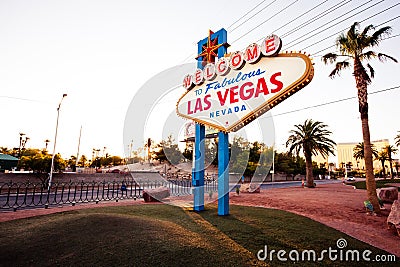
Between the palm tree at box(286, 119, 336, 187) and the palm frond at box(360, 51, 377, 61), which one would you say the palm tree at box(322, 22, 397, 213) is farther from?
the palm tree at box(286, 119, 336, 187)

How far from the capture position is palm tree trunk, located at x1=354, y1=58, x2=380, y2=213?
12.2 metres

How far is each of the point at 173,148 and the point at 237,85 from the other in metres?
36.1

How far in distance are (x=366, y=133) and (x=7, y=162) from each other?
50391 millimetres

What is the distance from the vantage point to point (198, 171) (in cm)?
1077

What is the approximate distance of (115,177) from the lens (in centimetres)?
3127

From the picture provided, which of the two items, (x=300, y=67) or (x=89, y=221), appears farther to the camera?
(x=300, y=67)

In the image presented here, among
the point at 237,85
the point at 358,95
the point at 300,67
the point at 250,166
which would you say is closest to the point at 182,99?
the point at 237,85

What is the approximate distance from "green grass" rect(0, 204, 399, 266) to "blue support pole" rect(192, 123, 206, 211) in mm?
2756

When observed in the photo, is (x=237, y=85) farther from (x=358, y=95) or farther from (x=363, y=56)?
(x=363, y=56)

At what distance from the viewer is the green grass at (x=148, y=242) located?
4.41 m

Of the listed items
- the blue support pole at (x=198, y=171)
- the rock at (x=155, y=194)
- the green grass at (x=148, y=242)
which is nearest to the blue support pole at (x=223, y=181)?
the blue support pole at (x=198, y=171)

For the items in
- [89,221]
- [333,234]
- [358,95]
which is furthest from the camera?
[358,95]

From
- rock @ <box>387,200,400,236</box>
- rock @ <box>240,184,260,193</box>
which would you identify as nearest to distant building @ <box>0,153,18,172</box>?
rock @ <box>240,184,260,193</box>

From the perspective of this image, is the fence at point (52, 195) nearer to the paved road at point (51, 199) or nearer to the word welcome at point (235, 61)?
the paved road at point (51, 199)
